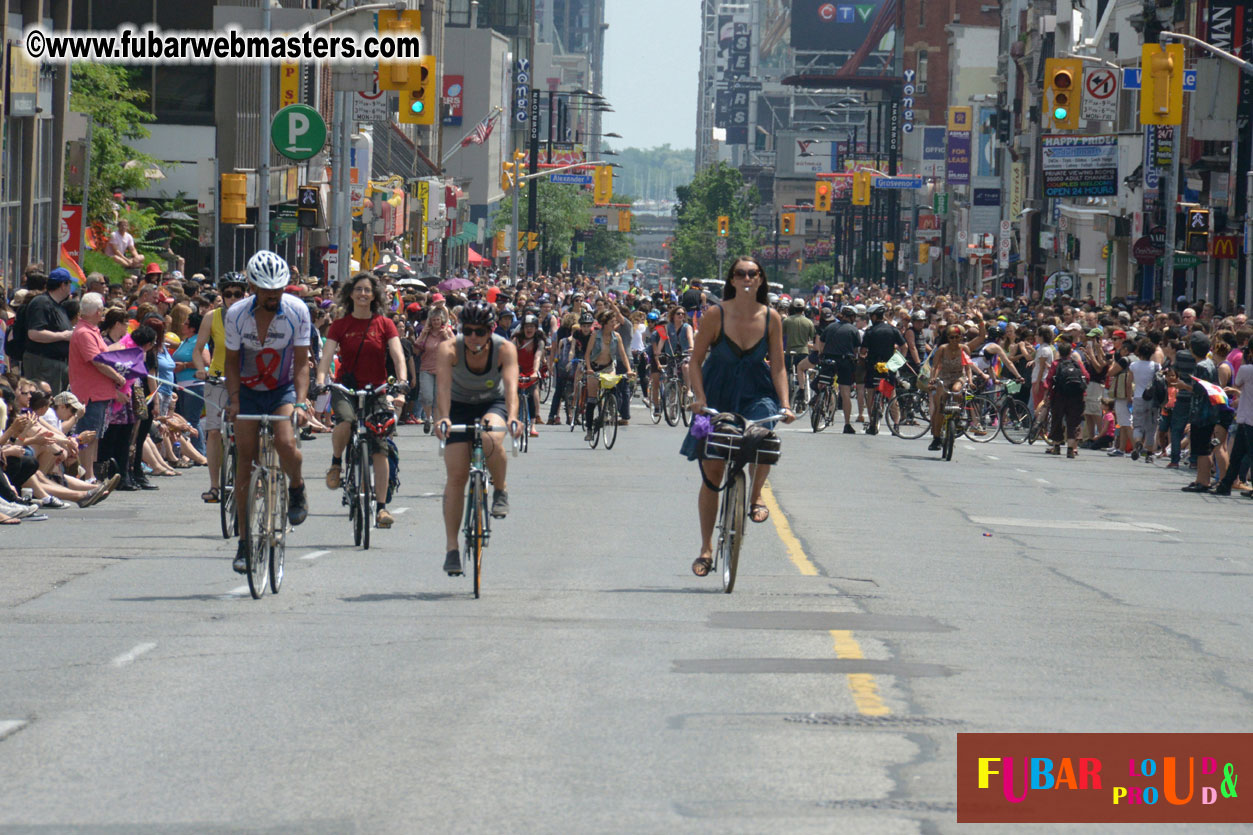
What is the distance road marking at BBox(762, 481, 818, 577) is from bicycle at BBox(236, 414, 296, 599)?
3494 millimetres

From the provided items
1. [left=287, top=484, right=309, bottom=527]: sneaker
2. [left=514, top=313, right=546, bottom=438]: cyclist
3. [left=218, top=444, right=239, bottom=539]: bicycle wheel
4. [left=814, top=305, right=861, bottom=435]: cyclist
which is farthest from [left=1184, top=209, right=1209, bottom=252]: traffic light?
[left=287, top=484, right=309, bottom=527]: sneaker

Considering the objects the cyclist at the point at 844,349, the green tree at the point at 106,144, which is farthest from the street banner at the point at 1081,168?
the cyclist at the point at 844,349

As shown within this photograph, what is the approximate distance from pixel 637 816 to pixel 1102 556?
9417 mm

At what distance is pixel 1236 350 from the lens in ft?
73.5

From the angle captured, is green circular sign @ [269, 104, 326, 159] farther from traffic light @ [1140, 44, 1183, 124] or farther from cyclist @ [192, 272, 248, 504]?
cyclist @ [192, 272, 248, 504]

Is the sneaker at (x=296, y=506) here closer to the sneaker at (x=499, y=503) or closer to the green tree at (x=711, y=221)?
the sneaker at (x=499, y=503)

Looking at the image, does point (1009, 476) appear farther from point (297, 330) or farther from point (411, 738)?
point (411, 738)

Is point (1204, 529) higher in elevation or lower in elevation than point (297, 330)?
lower

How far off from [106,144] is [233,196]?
4.47 metres

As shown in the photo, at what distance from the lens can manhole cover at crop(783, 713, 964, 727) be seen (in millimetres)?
7707

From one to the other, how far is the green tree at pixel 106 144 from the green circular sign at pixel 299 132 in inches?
156

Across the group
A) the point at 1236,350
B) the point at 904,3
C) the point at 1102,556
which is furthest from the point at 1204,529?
the point at 904,3

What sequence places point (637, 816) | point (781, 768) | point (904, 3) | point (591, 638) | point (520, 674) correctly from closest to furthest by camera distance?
point (637, 816) < point (781, 768) < point (520, 674) < point (591, 638) < point (904, 3)

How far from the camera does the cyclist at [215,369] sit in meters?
14.5
